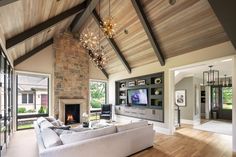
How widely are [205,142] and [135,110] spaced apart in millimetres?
3428

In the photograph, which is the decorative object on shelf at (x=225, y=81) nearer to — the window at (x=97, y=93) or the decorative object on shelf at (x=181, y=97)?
the decorative object on shelf at (x=181, y=97)

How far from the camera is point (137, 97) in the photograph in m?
7.71

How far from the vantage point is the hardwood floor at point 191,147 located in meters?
3.90

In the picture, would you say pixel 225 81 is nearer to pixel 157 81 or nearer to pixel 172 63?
pixel 157 81

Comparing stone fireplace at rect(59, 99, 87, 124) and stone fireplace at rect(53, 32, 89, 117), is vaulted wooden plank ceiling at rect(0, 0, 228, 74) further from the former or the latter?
stone fireplace at rect(59, 99, 87, 124)

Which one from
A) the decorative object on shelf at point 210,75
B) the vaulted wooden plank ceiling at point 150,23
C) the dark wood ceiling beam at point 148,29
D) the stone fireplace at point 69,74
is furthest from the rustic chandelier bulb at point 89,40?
the decorative object on shelf at point 210,75

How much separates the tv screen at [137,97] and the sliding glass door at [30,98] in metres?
4.22

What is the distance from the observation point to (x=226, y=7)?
2959mm

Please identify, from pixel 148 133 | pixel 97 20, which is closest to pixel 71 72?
pixel 97 20

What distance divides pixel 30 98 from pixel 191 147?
6.67m

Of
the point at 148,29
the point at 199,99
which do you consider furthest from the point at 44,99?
the point at 199,99

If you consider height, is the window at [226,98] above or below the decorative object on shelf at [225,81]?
below

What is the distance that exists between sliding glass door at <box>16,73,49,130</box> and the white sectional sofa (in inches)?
156

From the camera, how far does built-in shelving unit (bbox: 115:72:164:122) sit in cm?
657
